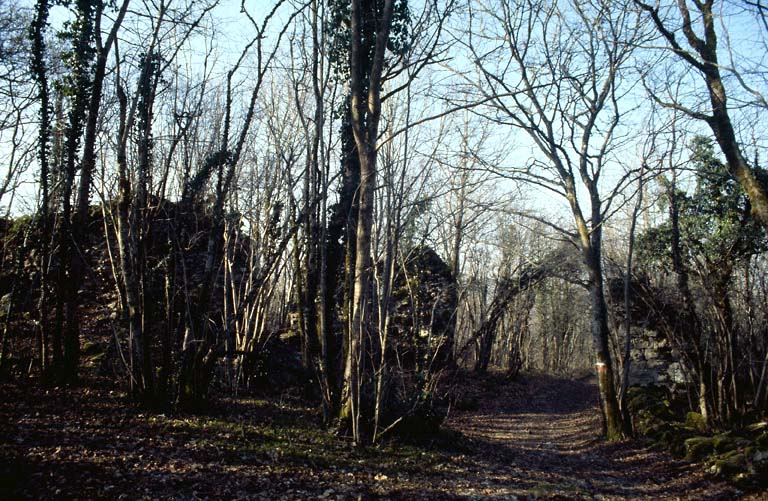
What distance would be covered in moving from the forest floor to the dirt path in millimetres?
34

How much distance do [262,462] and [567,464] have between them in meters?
5.12

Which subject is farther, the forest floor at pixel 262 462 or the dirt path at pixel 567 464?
the dirt path at pixel 567 464

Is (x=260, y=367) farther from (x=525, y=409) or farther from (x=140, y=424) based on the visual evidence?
(x=525, y=409)

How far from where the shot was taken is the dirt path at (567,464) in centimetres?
633

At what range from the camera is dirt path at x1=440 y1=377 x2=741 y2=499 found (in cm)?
633

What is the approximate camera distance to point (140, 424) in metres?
6.04

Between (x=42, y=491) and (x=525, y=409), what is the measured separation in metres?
14.2

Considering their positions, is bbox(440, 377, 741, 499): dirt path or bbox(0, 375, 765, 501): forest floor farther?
bbox(440, 377, 741, 499): dirt path

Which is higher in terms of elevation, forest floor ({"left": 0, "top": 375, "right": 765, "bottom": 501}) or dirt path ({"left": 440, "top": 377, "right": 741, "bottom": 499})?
forest floor ({"left": 0, "top": 375, "right": 765, "bottom": 501})

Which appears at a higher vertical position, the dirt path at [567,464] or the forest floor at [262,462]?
the forest floor at [262,462]

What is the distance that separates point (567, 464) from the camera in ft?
26.7

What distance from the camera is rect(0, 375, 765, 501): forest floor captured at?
4617mm

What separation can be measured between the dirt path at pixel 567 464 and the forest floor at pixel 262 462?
3cm

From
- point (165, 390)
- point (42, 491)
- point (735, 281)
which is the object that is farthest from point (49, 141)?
point (735, 281)
